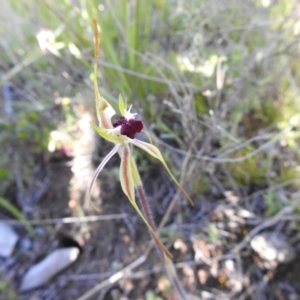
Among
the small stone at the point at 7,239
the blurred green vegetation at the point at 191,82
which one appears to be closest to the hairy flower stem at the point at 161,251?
the blurred green vegetation at the point at 191,82

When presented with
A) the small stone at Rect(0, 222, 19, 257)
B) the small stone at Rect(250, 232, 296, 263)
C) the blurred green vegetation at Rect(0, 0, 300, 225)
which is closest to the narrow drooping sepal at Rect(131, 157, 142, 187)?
the blurred green vegetation at Rect(0, 0, 300, 225)

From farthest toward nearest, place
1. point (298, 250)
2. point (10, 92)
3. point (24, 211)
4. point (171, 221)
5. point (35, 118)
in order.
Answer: point (10, 92)
point (35, 118)
point (24, 211)
point (171, 221)
point (298, 250)

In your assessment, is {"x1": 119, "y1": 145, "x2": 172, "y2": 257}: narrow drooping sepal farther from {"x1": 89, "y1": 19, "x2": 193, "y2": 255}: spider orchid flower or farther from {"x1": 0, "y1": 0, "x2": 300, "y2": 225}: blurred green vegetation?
{"x1": 0, "y1": 0, "x2": 300, "y2": 225}: blurred green vegetation

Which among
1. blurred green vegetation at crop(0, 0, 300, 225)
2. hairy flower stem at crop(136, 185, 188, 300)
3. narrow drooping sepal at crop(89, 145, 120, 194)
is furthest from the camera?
blurred green vegetation at crop(0, 0, 300, 225)

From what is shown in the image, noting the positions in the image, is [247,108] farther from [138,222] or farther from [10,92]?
[10,92]

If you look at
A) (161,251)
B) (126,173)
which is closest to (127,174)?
(126,173)

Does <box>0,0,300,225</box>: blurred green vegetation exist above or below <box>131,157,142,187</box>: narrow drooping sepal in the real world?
above

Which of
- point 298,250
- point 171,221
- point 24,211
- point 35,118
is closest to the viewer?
point 298,250

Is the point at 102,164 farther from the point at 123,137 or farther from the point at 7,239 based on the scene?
the point at 7,239

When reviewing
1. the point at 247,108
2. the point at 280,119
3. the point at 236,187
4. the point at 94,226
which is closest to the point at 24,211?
the point at 94,226
